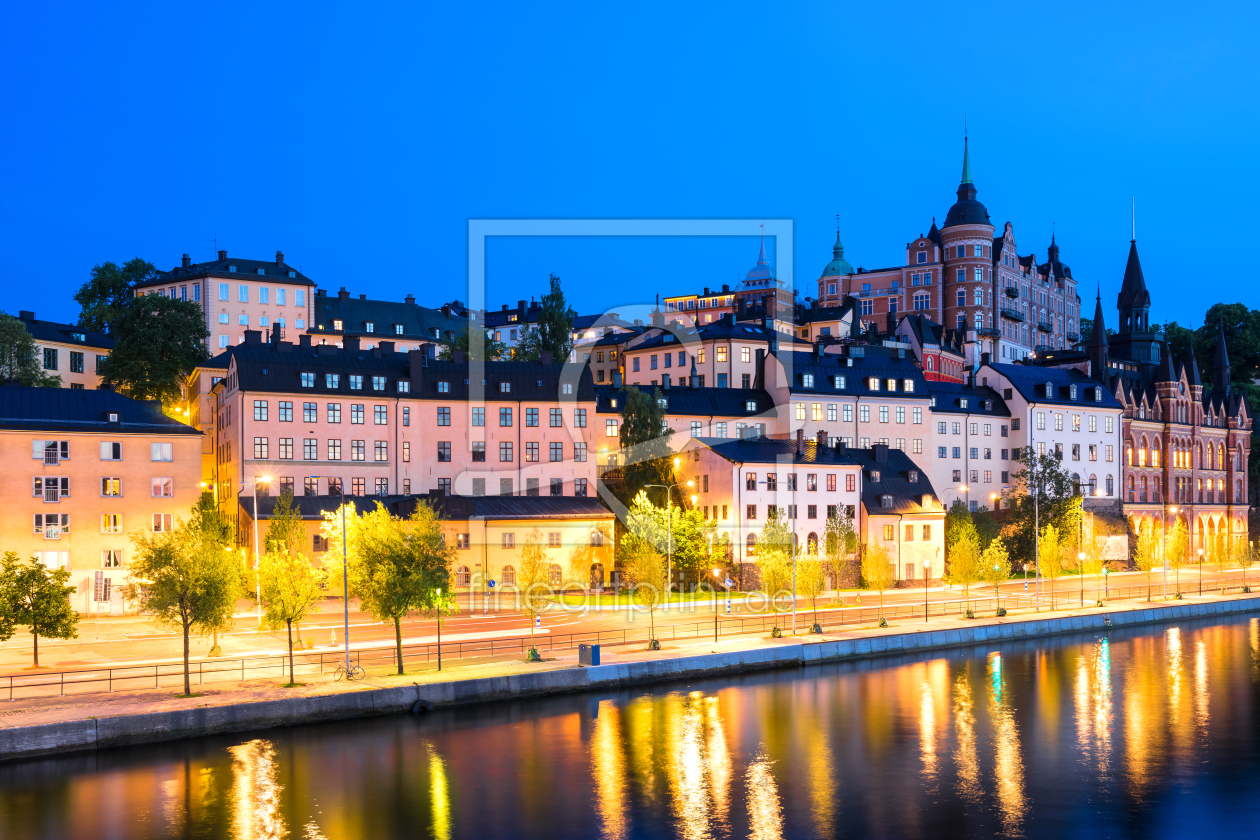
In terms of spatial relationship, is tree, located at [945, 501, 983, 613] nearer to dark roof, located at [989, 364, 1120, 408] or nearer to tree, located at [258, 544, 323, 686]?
dark roof, located at [989, 364, 1120, 408]

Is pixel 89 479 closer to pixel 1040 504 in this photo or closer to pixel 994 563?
pixel 994 563

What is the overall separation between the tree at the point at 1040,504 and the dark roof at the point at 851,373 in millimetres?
11868

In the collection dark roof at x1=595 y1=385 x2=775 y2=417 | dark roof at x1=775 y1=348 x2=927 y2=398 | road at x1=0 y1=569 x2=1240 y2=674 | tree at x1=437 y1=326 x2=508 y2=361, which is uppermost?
tree at x1=437 y1=326 x2=508 y2=361

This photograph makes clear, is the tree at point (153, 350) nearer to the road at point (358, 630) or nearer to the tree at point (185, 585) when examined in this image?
the road at point (358, 630)

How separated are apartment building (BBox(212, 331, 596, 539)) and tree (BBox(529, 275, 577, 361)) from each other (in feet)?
36.2

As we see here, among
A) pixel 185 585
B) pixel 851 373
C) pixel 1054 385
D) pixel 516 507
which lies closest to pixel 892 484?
pixel 851 373

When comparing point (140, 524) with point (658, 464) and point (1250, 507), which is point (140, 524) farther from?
point (1250, 507)

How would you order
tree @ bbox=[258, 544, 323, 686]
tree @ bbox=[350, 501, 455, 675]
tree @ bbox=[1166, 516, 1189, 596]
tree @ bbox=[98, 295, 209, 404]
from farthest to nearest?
tree @ bbox=[1166, 516, 1189, 596] → tree @ bbox=[98, 295, 209, 404] → tree @ bbox=[350, 501, 455, 675] → tree @ bbox=[258, 544, 323, 686]

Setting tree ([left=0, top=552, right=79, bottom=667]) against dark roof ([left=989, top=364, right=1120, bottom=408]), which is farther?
dark roof ([left=989, top=364, right=1120, bottom=408])

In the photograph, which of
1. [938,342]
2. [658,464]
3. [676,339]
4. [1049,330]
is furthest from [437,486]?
[1049,330]

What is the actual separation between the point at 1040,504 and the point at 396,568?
6882 cm

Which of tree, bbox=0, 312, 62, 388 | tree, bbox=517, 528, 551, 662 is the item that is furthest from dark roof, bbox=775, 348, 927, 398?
tree, bbox=0, 312, 62, 388

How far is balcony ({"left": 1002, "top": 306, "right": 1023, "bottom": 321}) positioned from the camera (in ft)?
586

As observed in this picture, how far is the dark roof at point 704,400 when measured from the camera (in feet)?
335
